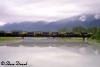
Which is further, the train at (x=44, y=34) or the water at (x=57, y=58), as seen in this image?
the train at (x=44, y=34)

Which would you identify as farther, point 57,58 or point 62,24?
point 62,24

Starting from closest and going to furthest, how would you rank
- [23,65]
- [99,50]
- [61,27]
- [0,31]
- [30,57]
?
1. [23,65]
2. [30,57]
3. [0,31]
4. [99,50]
5. [61,27]

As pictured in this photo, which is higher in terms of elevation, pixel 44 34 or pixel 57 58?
pixel 44 34

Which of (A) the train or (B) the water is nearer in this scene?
(B) the water

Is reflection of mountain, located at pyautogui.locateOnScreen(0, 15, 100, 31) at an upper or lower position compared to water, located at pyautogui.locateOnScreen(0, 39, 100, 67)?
upper

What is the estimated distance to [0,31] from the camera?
4219 millimetres

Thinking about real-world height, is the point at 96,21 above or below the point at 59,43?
above

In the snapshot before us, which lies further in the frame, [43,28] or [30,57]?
[43,28]

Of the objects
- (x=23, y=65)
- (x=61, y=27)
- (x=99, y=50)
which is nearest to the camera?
(x=23, y=65)

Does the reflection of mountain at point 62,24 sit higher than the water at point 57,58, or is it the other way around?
the reflection of mountain at point 62,24

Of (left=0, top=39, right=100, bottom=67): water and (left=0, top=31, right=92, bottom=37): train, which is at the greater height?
(left=0, top=31, right=92, bottom=37): train

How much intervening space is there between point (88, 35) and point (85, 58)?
713 millimetres

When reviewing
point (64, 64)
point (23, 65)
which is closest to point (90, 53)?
point (64, 64)

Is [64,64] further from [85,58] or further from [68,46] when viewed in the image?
[68,46]
